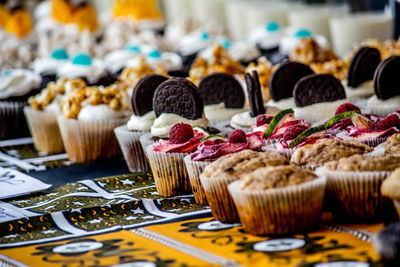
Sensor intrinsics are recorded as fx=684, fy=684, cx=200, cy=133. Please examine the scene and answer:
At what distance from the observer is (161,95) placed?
12.1ft

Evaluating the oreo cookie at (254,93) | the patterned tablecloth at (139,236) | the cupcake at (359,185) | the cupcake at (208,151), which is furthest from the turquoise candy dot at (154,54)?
the cupcake at (359,185)

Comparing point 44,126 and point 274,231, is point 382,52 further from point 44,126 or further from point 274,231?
point 274,231

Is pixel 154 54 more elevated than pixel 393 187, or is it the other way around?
pixel 154 54

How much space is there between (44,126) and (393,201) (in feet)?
10.1

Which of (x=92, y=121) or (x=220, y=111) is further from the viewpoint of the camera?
(x=92, y=121)

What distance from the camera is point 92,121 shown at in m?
4.43

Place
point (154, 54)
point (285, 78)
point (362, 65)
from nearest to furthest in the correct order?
point (285, 78), point (362, 65), point (154, 54)

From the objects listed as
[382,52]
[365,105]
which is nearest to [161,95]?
[365,105]

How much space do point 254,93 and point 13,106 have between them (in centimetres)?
262

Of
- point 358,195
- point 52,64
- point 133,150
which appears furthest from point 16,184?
point 52,64

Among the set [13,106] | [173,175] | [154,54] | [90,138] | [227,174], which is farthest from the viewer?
[154,54]

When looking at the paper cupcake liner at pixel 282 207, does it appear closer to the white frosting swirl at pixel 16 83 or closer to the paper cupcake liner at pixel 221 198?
the paper cupcake liner at pixel 221 198

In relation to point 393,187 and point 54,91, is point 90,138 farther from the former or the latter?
point 393,187

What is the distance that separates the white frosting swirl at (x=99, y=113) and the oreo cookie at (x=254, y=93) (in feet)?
3.40
